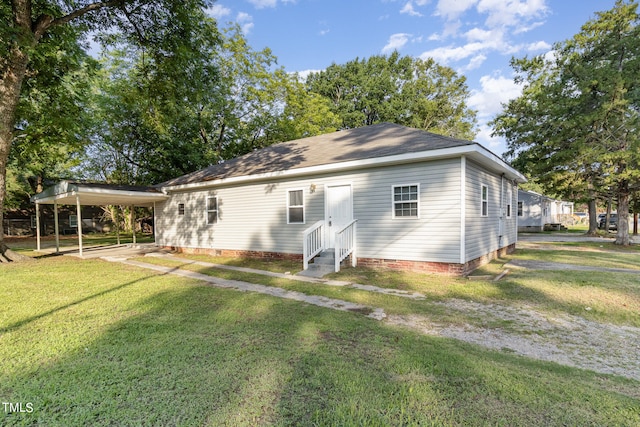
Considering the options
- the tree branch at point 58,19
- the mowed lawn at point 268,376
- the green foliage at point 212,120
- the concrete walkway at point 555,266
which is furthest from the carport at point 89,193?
the concrete walkway at point 555,266

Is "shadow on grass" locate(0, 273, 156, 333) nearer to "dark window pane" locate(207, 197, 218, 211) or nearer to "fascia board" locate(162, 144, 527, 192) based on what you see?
"fascia board" locate(162, 144, 527, 192)

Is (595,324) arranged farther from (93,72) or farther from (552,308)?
(93,72)

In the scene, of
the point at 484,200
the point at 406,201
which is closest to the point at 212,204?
the point at 406,201

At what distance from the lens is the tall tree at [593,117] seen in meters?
12.6

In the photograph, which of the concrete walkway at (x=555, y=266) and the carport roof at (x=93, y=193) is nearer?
the concrete walkway at (x=555, y=266)

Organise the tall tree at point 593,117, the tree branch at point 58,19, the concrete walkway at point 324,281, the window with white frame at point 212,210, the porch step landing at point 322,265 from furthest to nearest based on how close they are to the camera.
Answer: the tall tree at point 593,117 < the window with white frame at point 212,210 < the tree branch at point 58,19 < the porch step landing at point 322,265 < the concrete walkway at point 324,281

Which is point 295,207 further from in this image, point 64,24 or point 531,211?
point 531,211

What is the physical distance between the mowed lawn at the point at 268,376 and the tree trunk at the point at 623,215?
15.4 meters

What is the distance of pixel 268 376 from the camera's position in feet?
8.93

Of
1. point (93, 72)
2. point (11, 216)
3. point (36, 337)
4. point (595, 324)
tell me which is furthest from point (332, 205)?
point (11, 216)

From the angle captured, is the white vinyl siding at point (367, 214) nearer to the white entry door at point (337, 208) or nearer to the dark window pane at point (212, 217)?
the white entry door at point (337, 208)

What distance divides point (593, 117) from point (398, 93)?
64.8 ft

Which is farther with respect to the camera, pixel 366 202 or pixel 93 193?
pixel 93 193

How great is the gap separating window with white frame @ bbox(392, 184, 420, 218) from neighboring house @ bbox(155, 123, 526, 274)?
1.0 inches
